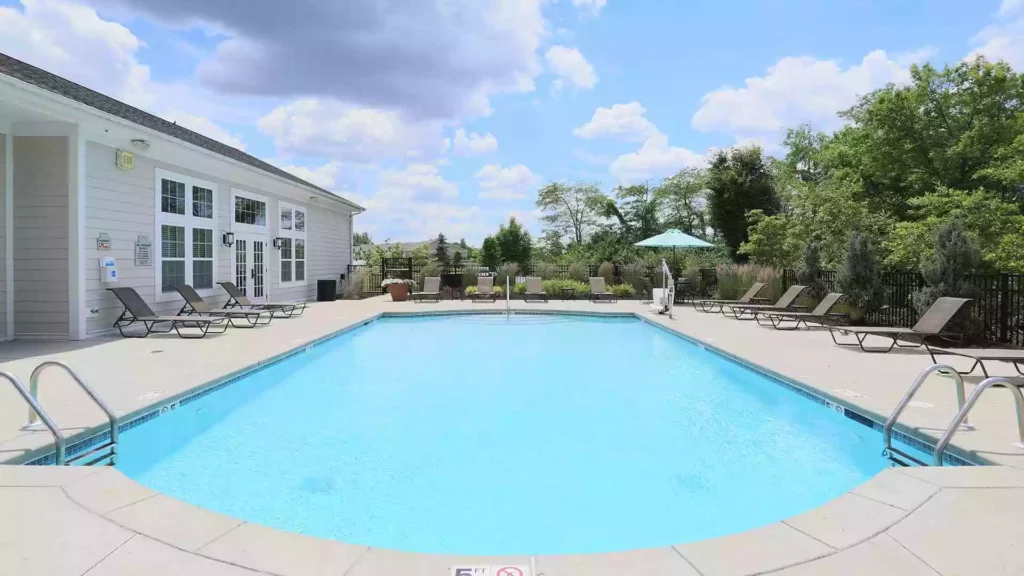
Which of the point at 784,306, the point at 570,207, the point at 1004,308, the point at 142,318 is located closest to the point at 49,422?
the point at 142,318

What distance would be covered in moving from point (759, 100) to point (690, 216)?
1777 centimetres

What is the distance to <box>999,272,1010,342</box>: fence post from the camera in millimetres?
7438

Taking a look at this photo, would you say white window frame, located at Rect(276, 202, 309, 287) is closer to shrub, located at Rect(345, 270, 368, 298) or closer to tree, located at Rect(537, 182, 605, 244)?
shrub, located at Rect(345, 270, 368, 298)

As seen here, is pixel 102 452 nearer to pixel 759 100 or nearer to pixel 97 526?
pixel 97 526

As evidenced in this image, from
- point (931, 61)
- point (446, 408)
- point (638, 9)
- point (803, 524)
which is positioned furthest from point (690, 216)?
point (803, 524)

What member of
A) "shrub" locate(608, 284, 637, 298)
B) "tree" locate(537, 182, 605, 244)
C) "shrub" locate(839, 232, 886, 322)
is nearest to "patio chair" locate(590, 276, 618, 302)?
"shrub" locate(608, 284, 637, 298)

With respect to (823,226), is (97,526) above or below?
below

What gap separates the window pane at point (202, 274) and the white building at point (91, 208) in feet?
0.06

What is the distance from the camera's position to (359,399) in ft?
19.4

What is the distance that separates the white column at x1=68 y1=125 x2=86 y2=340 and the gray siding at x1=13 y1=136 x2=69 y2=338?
0.07 metres

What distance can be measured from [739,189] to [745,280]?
10.7m

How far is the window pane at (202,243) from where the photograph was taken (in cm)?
1070

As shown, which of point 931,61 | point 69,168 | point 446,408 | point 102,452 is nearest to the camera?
point 102,452

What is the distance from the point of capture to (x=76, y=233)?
7629 mm
